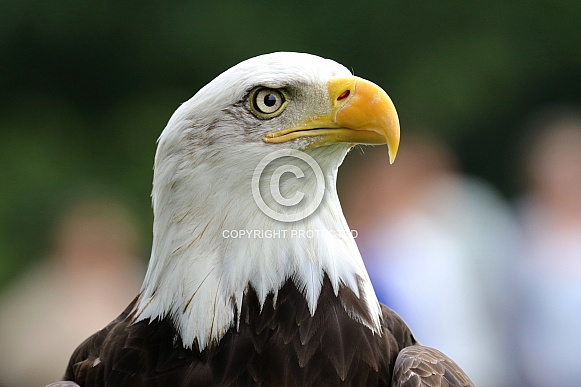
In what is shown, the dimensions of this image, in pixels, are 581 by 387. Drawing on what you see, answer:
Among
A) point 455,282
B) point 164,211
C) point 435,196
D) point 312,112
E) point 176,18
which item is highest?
point 176,18

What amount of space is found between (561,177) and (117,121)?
357 centimetres

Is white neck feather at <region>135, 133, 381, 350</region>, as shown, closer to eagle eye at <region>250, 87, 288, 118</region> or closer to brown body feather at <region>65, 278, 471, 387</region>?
brown body feather at <region>65, 278, 471, 387</region>

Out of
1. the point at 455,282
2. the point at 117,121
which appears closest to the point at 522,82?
the point at 117,121

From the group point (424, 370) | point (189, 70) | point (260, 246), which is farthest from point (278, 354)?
point (189, 70)

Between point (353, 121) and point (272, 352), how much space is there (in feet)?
2.24

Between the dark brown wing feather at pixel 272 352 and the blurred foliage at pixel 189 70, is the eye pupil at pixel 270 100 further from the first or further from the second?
the blurred foliage at pixel 189 70

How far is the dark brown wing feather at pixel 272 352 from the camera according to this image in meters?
2.66

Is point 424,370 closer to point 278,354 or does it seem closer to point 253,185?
point 278,354

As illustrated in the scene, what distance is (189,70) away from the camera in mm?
7172

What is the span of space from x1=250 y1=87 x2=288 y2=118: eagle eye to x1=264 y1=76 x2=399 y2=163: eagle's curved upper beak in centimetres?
6

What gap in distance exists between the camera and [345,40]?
23.7 feet

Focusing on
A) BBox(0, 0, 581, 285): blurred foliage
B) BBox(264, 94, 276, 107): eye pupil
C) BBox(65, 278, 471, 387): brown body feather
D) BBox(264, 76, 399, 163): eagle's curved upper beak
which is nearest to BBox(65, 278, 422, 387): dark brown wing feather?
BBox(65, 278, 471, 387): brown body feather

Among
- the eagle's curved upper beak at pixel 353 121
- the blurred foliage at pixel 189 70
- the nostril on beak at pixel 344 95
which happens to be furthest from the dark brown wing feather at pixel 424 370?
the blurred foliage at pixel 189 70

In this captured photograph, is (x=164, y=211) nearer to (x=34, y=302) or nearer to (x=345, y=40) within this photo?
(x=34, y=302)
